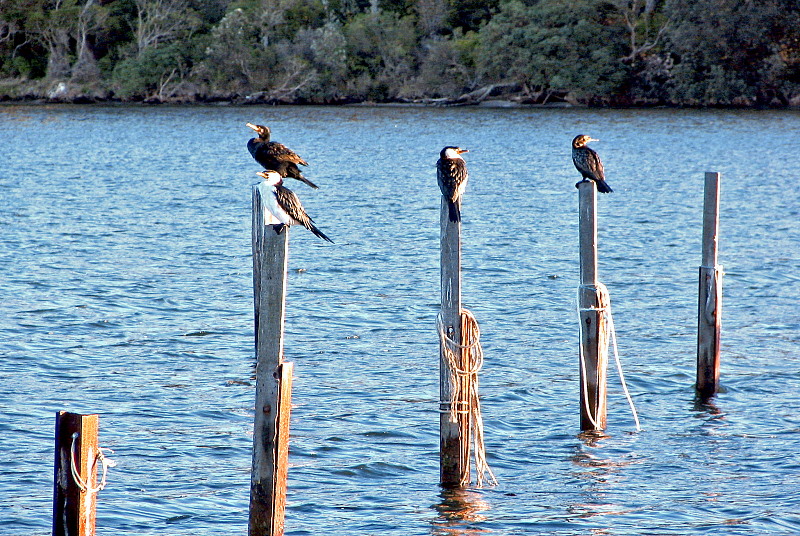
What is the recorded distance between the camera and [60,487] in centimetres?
612

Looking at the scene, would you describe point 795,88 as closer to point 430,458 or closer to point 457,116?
point 457,116

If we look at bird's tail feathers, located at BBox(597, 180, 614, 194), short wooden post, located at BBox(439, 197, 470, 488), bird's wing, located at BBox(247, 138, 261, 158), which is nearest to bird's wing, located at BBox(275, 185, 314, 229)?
short wooden post, located at BBox(439, 197, 470, 488)

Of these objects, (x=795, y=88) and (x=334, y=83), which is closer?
(x=795, y=88)

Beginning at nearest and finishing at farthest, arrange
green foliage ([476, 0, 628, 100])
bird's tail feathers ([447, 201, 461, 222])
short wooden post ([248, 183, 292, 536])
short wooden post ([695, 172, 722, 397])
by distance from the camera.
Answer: short wooden post ([248, 183, 292, 536]), bird's tail feathers ([447, 201, 461, 222]), short wooden post ([695, 172, 722, 397]), green foliage ([476, 0, 628, 100])

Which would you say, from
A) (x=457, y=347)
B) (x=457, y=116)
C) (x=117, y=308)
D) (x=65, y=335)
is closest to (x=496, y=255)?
(x=117, y=308)

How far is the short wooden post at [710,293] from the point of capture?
10633 millimetres

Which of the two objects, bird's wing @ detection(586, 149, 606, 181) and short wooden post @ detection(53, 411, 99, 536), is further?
bird's wing @ detection(586, 149, 606, 181)

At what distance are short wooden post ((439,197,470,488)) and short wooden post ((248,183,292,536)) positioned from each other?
60.0 inches

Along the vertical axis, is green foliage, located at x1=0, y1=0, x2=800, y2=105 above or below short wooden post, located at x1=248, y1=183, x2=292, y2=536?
above

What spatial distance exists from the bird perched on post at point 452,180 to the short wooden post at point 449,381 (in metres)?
0.06

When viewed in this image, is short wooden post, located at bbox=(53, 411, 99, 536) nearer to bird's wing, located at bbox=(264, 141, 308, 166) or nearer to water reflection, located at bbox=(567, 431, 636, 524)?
water reflection, located at bbox=(567, 431, 636, 524)

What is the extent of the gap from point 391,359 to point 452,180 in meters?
4.88

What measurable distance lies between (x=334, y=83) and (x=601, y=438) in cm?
8171

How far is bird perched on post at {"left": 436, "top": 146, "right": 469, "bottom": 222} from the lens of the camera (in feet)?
25.9
